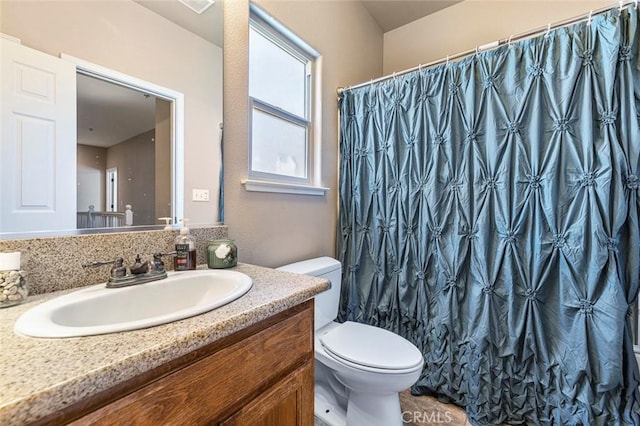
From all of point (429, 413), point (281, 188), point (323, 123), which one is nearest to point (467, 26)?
point (323, 123)

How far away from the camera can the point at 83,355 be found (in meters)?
0.44

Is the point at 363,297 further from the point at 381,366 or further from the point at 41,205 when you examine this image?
the point at 41,205

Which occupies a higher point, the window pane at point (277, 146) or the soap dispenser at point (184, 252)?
the window pane at point (277, 146)

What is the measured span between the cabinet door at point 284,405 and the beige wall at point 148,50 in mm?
718

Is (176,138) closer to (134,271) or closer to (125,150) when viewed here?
(125,150)

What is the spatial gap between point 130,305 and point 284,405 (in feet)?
1.67

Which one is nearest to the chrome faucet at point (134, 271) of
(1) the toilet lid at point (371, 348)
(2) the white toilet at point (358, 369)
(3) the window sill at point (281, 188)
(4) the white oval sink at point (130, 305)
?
(4) the white oval sink at point (130, 305)

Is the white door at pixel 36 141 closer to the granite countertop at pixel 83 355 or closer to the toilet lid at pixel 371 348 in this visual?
the granite countertop at pixel 83 355

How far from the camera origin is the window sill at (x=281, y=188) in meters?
1.34

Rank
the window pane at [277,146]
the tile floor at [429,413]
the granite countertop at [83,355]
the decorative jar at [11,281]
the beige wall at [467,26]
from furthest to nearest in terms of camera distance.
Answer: the beige wall at [467,26] → the window pane at [277,146] → the tile floor at [429,413] → the decorative jar at [11,281] → the granite countertop at [83,355]

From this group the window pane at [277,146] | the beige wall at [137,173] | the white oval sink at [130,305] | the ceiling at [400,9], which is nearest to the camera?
the white oval sink at [130,305]

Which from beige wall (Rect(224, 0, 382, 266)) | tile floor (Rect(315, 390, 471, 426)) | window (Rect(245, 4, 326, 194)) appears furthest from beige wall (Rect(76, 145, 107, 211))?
tile floor (Rect(315, 390, 471, 426))

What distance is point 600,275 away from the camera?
1.15m

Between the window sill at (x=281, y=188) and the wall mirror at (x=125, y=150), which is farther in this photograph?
the window sill at (x=281, y=188)
